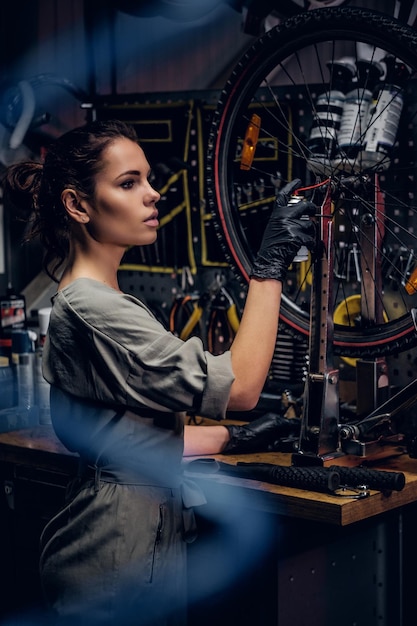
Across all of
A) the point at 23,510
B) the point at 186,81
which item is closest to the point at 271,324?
the point at 23,510

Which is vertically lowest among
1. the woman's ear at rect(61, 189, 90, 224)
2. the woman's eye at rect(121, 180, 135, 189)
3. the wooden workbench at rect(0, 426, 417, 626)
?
the wooden workbench at rect(0, 426, 417, 626)

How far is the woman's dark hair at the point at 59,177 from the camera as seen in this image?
1871mm

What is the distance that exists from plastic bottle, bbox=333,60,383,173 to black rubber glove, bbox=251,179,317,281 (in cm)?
32

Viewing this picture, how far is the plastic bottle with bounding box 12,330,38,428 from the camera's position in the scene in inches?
106

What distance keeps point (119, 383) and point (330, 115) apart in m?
1.07

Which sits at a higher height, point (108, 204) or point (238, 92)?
point (238, 92)

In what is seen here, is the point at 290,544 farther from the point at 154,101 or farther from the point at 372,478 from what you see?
the point at 154,101

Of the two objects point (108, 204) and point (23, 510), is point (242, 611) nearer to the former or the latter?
point (23, 510)

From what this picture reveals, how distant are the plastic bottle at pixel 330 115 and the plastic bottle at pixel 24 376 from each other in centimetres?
103

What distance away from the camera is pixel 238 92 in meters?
2.38

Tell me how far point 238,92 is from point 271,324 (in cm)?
82

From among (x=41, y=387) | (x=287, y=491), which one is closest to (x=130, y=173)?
(x=287, y=491)

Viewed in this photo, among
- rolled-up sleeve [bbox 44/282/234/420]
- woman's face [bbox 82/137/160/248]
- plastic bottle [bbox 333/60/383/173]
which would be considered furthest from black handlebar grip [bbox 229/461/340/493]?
plastic bottle [bbox 333/60/383/173]

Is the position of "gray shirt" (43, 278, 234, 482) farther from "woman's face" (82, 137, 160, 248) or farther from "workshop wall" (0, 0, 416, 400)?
"workshop wall" (0, 0, 416, 400)
